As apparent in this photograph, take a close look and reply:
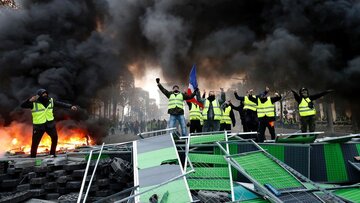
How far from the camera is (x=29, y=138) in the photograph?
496 inches

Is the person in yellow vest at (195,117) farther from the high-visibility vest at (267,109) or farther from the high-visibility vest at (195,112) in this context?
the high-visibility vest at (267,109)

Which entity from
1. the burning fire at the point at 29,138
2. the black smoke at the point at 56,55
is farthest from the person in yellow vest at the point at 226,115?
the black smoke at the point at 56,55

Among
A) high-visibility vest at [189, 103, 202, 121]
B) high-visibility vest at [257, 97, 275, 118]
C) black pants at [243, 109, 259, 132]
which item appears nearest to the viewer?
high-visibility vest at [257, 97, 275, 118]

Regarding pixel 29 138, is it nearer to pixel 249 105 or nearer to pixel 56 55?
pixel 56 55

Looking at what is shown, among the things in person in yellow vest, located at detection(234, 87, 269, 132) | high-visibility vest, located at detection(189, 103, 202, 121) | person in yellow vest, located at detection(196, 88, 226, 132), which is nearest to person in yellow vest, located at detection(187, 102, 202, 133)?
high-visibility vest, located at detection(189, 103, 202, 121)

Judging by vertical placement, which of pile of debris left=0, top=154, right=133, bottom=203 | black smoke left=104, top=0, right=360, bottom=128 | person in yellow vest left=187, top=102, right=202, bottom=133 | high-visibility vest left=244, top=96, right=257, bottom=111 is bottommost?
pile of debris left=0, top=154, right=133, bottom=203

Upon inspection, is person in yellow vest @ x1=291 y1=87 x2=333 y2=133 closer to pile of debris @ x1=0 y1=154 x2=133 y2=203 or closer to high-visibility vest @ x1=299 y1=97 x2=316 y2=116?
high-visibility vest @ x1=299 y1=97 x2=316 y2=116

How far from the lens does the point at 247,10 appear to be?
11469 millimetres

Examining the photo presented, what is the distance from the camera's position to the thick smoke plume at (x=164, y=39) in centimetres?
959

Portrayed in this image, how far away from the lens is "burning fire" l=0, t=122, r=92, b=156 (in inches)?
445

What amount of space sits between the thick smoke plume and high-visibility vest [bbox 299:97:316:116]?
3506 millimetres

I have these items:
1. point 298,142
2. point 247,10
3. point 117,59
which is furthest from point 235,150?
point 117,59

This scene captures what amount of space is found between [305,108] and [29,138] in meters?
12.2

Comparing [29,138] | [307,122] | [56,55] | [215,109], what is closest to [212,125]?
[215,109]
